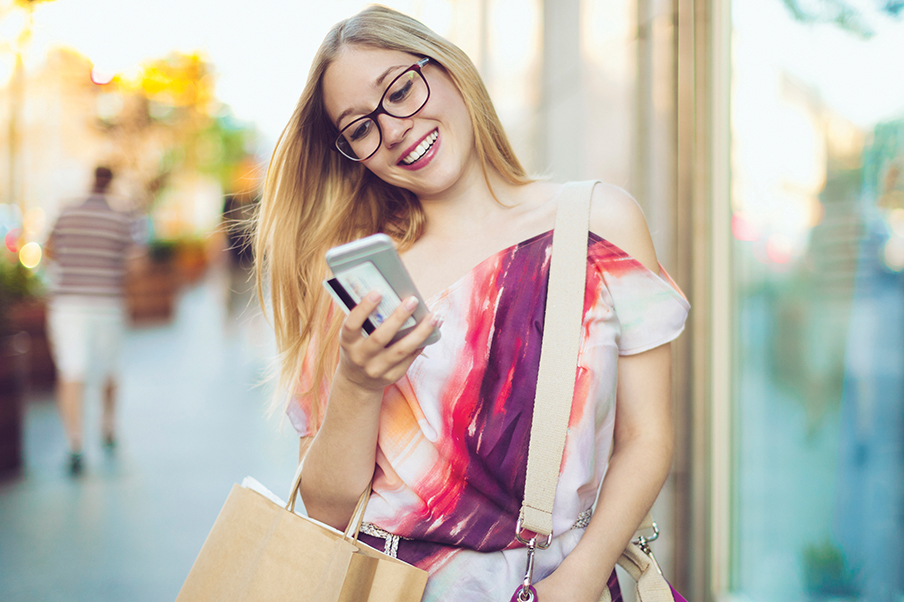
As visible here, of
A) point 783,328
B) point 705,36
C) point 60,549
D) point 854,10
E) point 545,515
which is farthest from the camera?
point 60,549

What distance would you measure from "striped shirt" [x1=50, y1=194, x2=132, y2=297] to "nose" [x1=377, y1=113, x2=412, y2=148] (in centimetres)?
574

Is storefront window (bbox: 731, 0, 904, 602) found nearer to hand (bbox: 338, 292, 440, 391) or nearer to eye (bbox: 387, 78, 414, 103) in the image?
eye (bbox: 387, 78, 414, 103)

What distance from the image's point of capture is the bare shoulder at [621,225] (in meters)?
1.54

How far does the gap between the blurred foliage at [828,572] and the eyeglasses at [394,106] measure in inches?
76.6

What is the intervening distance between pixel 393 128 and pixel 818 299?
5.39 feet

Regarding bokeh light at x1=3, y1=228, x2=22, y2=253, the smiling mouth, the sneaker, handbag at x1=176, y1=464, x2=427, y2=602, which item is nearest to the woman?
→ the smiling mouth

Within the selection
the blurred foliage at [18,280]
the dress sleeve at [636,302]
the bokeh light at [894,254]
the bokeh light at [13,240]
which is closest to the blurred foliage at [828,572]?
the bokeh light at [894,254]

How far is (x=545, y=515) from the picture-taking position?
138 centimetres

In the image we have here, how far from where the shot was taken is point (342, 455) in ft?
4.98

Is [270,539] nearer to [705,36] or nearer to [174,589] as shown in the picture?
[705,36]

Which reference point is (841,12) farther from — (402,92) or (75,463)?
(75,463)

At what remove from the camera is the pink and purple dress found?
1473mm

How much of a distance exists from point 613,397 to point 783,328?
149cm

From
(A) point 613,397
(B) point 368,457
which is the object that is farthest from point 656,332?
(B) point 368,457
